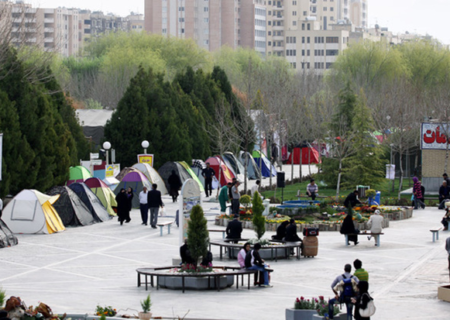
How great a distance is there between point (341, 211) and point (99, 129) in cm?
2290

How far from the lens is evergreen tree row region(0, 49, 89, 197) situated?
3122 cm

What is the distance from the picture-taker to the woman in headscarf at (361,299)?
13.8 meters

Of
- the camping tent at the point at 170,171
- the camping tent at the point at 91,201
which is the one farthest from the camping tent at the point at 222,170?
the camping tent at the point at 91,201

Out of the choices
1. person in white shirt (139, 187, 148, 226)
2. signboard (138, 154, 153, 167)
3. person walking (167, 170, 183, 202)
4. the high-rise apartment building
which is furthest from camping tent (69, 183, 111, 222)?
the high-rise apartment building

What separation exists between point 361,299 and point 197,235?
5.06 metres

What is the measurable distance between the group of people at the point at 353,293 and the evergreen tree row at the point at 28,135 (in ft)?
58.2

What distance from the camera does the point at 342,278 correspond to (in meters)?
15.0

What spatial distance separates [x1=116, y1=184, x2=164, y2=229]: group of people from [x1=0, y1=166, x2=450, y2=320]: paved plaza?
0.41m

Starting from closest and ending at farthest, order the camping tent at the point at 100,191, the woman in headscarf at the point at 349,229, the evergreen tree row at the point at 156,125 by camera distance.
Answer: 1. the woman in headscarf at the point at 349,229
2. the camping tent at the point at 100,191
3. the evergreen tree row at the point at 156,125

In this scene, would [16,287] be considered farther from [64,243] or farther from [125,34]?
[125,34]

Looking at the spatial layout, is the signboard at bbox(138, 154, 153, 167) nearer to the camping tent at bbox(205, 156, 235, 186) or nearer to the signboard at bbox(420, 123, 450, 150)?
the camping tent at bbox(205, 156, 235, 186)

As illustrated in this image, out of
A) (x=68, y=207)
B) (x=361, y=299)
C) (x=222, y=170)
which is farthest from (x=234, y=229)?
(x=222, y=170)

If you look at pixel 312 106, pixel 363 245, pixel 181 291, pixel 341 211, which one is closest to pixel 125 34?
pixel 312 106

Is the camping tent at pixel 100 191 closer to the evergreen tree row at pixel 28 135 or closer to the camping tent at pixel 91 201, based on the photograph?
the camping tent at pixel 91 201
